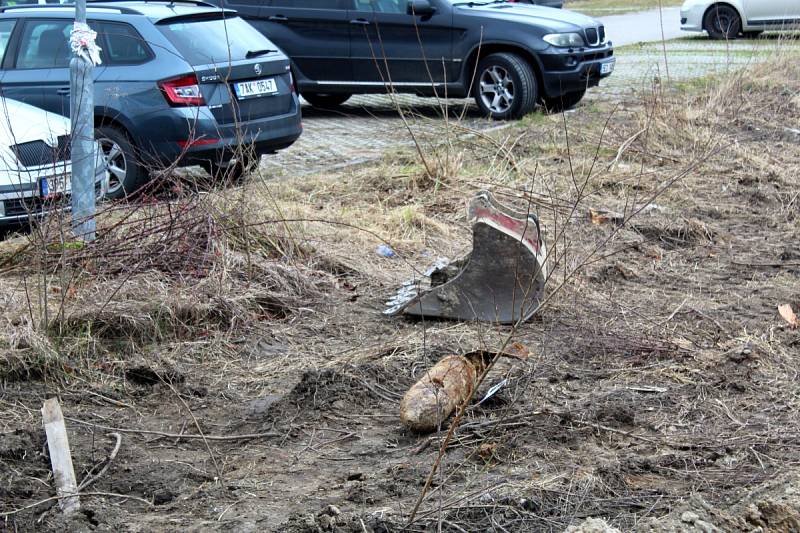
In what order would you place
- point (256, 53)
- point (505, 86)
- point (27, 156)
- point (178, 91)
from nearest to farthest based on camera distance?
point (27, 156), point (178, 91), point (256, 53), point (505, 86)

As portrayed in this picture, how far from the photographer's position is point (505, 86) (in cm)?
1278

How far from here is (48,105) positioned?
908cm

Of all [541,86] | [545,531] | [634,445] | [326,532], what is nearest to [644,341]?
[634,445]

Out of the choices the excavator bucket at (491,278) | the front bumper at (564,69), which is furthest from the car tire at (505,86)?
the excavator bucket at (491,278)

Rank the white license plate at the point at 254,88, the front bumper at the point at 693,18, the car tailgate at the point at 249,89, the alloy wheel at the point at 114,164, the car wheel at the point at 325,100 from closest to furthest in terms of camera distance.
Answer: the alloy wheel at the point at 114,164 → the car tailgate at the point at 249,89 → the white license plate at the point at 254,88 → the car wheel at the point at 325,100 → the front bumper at the point at 693,18

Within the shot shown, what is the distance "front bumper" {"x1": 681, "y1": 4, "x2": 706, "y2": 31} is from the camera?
21727 mm

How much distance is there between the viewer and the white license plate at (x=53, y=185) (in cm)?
527

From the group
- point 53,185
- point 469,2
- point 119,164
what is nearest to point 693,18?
point 469,2

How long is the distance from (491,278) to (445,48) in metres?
7.91

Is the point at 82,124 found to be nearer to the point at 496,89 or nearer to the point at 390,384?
the point at 390,384

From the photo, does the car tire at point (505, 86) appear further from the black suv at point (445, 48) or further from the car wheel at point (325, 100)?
the car wheel at point (325, 100)

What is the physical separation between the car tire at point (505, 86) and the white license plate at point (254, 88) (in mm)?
3914

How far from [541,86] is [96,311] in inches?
342

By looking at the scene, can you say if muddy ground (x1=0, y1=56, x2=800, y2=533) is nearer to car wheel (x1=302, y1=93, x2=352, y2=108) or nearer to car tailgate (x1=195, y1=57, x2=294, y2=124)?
car tailgate (x1=195, y1=57, x2=294, y2=124)
